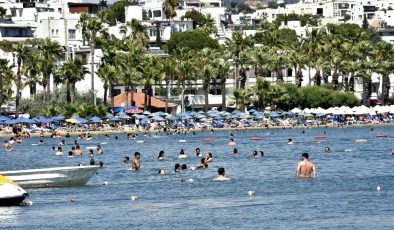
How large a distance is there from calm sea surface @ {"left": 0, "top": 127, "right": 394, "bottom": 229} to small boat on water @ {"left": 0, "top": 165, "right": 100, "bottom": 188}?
432 mm

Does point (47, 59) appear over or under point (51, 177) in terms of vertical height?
over

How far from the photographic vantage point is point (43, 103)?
14088cm

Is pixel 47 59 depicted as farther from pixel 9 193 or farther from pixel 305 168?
pixel 9 193

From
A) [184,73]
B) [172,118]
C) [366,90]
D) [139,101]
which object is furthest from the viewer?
[366,90]

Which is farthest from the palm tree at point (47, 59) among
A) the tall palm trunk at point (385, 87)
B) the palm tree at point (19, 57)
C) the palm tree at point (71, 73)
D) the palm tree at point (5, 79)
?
the tall palm trunk at point (385, 87)

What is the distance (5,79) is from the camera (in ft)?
479

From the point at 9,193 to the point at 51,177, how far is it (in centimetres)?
752

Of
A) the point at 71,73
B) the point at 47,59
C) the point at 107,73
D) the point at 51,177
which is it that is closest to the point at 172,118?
the point at 107,73

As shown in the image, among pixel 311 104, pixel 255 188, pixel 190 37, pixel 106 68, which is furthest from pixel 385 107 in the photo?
pixel 255 188

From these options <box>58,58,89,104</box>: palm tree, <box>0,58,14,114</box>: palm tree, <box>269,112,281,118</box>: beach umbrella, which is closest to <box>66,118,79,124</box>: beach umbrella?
<box>58,58,89,104</box>: palm tree

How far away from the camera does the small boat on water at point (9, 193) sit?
5012cm

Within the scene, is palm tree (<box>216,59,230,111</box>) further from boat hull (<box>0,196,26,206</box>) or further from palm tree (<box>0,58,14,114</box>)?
boat hull (<box>0,196,26,206</box>)

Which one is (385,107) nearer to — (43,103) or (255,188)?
(43,103)

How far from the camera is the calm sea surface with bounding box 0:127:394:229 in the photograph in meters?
47.0
